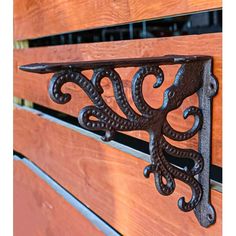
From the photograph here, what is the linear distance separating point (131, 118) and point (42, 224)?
116 cm

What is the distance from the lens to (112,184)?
1106 mm

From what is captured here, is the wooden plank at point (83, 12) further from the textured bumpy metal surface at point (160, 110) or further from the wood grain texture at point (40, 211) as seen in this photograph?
the wood grain texture at point (40, 211)

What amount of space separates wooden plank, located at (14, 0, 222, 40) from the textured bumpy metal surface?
0.39 feet

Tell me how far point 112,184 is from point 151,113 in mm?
490

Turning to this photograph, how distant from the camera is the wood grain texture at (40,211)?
135 centimetres

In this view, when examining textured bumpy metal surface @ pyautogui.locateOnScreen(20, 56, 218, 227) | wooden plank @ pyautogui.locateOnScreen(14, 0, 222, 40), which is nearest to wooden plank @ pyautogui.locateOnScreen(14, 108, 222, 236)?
textured bumpy metal surface @ pyautogui.locateOnScreen(20, 56, 218, 227)

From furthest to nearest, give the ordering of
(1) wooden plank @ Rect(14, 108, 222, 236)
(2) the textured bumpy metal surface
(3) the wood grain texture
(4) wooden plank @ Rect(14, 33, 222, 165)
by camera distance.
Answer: (3) the wood grain texture → (1) wooden plank @ Rect(14, 108, 222, 236) → (4) wooden plank @ Rect(14, 33, 222, 165) → (2) the textured bumpy metal surface

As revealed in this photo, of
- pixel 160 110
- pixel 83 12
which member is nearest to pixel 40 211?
pixel 83 12

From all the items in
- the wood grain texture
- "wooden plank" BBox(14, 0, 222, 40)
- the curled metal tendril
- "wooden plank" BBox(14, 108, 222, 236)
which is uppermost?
"wooden plank" BBox(14, 0, 222, 40)

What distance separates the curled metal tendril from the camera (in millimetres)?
608

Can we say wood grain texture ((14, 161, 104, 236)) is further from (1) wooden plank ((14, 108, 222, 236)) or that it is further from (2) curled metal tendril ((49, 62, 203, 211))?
(2) curled metal tendril ((49, 62, 203, 211))

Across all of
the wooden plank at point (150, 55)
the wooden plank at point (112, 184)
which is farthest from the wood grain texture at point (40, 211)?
the wooden plank at point (150, 55)

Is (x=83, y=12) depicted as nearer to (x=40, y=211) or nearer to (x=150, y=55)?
(x=150, y=55)

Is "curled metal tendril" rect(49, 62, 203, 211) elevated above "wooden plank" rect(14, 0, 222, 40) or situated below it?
below
